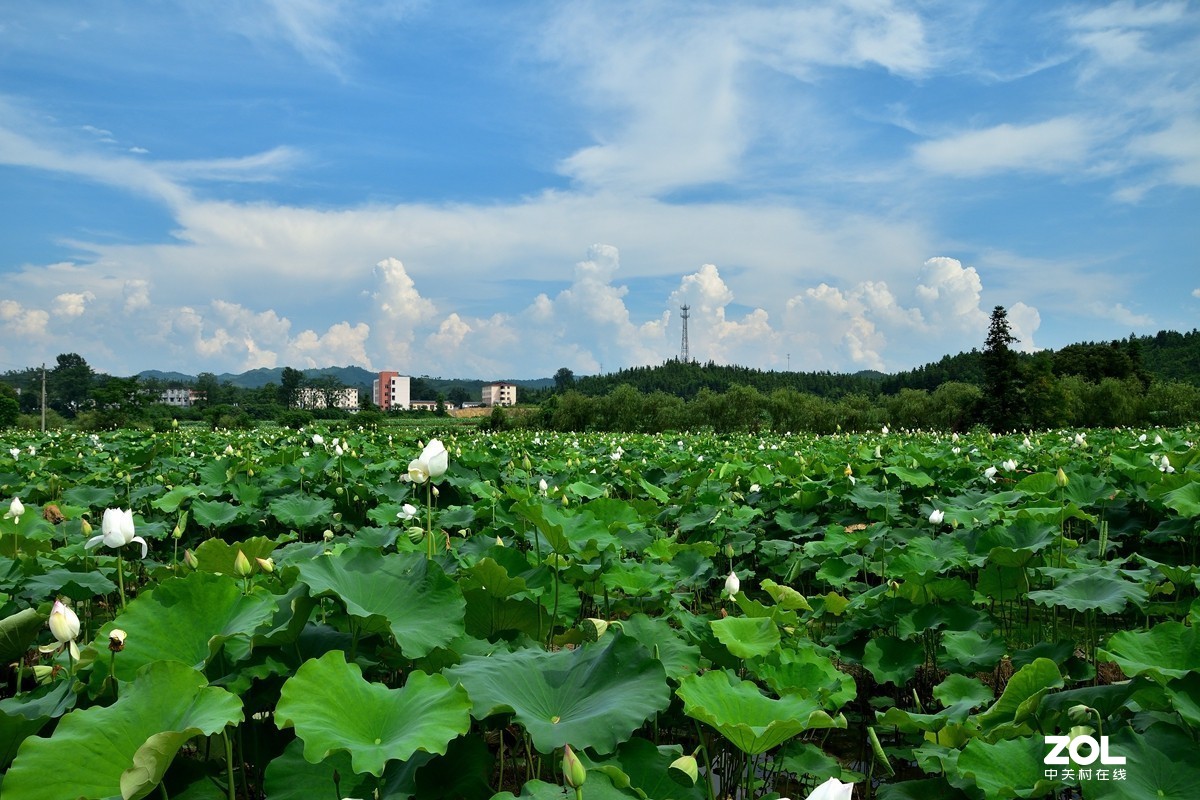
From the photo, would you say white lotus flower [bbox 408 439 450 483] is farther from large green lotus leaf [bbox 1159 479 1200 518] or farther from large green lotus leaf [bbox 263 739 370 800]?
large green lotus leaf [bbox 1159 479 1200 518]

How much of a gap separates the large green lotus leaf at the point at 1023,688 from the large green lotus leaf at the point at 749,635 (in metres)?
0.53

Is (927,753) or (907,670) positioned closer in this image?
(927,753)

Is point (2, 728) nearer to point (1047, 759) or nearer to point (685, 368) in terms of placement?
point (1047, 759)

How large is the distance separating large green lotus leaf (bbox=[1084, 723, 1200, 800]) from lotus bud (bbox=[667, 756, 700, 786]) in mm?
705

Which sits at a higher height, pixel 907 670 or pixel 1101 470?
pixel 1101 470

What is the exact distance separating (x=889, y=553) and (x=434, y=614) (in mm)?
2288

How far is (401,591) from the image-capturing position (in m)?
1.76

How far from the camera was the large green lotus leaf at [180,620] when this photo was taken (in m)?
1.61

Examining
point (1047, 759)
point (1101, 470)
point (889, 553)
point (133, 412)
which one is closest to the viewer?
point (1047, 759)

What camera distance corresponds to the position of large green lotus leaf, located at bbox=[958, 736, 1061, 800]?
4.50 ft

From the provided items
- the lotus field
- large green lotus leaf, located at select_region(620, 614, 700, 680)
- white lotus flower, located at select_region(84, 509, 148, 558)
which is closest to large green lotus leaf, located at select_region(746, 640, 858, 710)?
the lotus field

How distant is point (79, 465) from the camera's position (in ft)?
23.1

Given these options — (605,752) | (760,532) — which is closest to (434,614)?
(605,752)

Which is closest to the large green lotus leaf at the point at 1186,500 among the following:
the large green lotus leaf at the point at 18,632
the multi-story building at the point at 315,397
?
the large green lotus leaf at the point at 18,632
